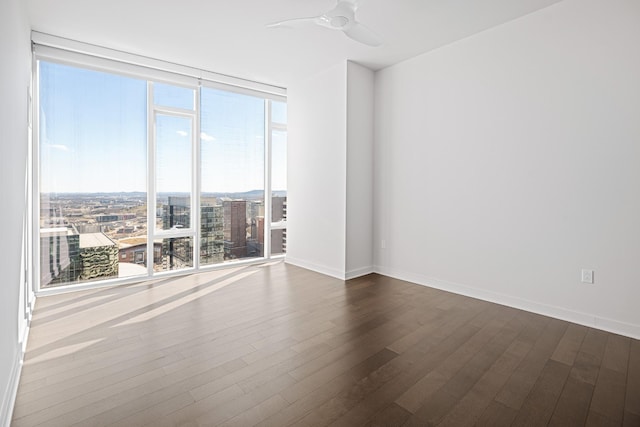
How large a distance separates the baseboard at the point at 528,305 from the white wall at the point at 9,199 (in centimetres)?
375

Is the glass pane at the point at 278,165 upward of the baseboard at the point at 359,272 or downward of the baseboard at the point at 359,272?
upward

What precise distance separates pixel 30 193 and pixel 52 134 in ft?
2.32

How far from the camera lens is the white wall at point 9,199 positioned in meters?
1.70

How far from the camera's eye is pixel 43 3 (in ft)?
9.84

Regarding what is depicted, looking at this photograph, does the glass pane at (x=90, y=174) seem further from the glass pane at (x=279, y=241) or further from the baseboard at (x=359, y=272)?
the baseboard at (x=359, y=272)

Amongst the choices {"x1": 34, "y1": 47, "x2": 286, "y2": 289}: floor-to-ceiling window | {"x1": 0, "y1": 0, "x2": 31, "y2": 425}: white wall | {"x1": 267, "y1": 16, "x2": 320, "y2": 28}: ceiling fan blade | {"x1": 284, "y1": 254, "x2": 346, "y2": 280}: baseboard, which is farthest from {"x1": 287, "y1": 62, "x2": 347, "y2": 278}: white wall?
{"x1": 0, "y1": 0, "x2": 31, "y2": 425}: white wall

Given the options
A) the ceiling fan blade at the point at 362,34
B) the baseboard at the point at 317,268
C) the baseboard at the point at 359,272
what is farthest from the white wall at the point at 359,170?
the ceiling fan blade at the point at 362,34

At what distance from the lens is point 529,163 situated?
3215mm

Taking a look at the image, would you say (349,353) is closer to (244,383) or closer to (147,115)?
(244,383)

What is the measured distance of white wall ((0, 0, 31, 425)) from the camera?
170 cm

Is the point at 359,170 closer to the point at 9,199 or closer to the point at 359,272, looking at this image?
the point at 359,272

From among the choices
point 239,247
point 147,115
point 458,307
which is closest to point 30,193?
point 147,115

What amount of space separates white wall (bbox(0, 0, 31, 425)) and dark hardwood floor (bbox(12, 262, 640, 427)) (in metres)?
0.19

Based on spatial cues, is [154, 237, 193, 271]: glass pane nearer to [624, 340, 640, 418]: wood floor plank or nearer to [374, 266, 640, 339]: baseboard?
[374, 266, 640, 339]: baseboard
